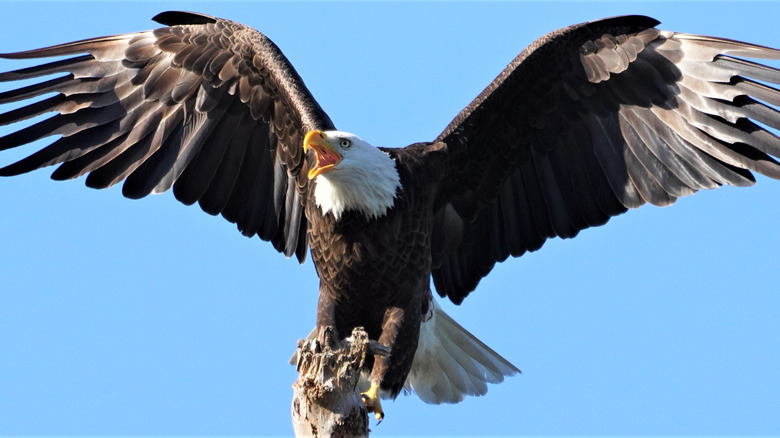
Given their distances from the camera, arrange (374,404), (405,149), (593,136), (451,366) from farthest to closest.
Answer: (451,366) → (593,136) → (405,149) → (374,404)

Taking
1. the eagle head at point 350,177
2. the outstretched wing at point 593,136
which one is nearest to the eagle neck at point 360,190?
the eagle head at point 350,177

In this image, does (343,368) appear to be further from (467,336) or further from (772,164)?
(772,164)

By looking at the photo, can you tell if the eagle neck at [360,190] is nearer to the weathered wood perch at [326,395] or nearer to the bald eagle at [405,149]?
the bald eagle at [405,149]

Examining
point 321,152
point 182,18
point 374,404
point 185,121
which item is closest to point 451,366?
point 374,404

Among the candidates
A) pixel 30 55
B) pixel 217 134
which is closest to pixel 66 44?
pixel 30 55

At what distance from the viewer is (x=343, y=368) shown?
479 centimetres

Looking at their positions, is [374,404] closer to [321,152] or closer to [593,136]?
[321,152]

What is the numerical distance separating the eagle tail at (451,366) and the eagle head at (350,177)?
130 centimetres

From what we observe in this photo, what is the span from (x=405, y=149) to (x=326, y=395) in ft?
6.53

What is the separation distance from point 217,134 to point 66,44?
3.41 feet

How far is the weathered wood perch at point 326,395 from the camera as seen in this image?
4.75 metres

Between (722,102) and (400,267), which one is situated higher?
Result: (722,102)

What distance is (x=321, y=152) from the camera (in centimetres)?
591

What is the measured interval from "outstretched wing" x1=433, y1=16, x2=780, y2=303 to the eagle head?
2.00ft
